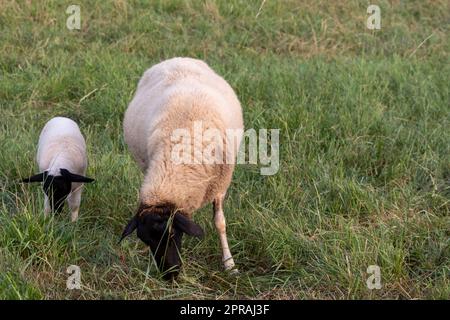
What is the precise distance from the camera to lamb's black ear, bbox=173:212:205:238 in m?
3.37

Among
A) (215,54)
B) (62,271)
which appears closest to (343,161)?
(62,271)

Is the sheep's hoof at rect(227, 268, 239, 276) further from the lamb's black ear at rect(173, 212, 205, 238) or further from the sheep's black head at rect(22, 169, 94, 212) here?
the sheep's black head at rect(22, 169, 94, 212)

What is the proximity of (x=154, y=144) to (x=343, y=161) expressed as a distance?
1737 millimetres

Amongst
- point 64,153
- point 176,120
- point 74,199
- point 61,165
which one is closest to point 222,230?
point 176,120

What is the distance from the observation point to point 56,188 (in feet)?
13.7

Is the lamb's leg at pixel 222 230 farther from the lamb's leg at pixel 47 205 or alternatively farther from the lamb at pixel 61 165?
the lamb's leg at pixel 47 205

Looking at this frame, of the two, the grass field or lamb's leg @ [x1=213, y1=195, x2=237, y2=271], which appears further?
lamb's leg @ [x1=213, y1=195, x2=237, y2=271]

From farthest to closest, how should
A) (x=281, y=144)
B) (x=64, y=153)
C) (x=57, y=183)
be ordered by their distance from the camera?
(x=281, y=144) → (x=64, y=153) → (x=57, y=183)

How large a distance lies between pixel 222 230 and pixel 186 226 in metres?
0.54

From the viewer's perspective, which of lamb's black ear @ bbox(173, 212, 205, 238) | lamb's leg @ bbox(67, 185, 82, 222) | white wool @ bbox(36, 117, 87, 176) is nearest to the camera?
lamb's black ear @ bbox(173, 212, 205, 238)

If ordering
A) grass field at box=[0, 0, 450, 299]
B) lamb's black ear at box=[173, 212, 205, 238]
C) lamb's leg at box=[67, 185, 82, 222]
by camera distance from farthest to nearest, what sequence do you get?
lamb's leg at box=[67, 185, 82, 222]
grass field at box=[0, 0, 450, 299]
lamb's black ear at box=[173, 212, 205, 238]

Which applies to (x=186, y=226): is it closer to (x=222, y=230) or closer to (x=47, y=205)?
(x=222, y=230)

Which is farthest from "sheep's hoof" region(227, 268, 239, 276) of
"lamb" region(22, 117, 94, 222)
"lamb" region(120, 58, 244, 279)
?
"lamb" region(22, 117, 94, 222)

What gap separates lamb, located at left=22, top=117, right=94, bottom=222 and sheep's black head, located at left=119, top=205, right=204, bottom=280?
2.70 feet
